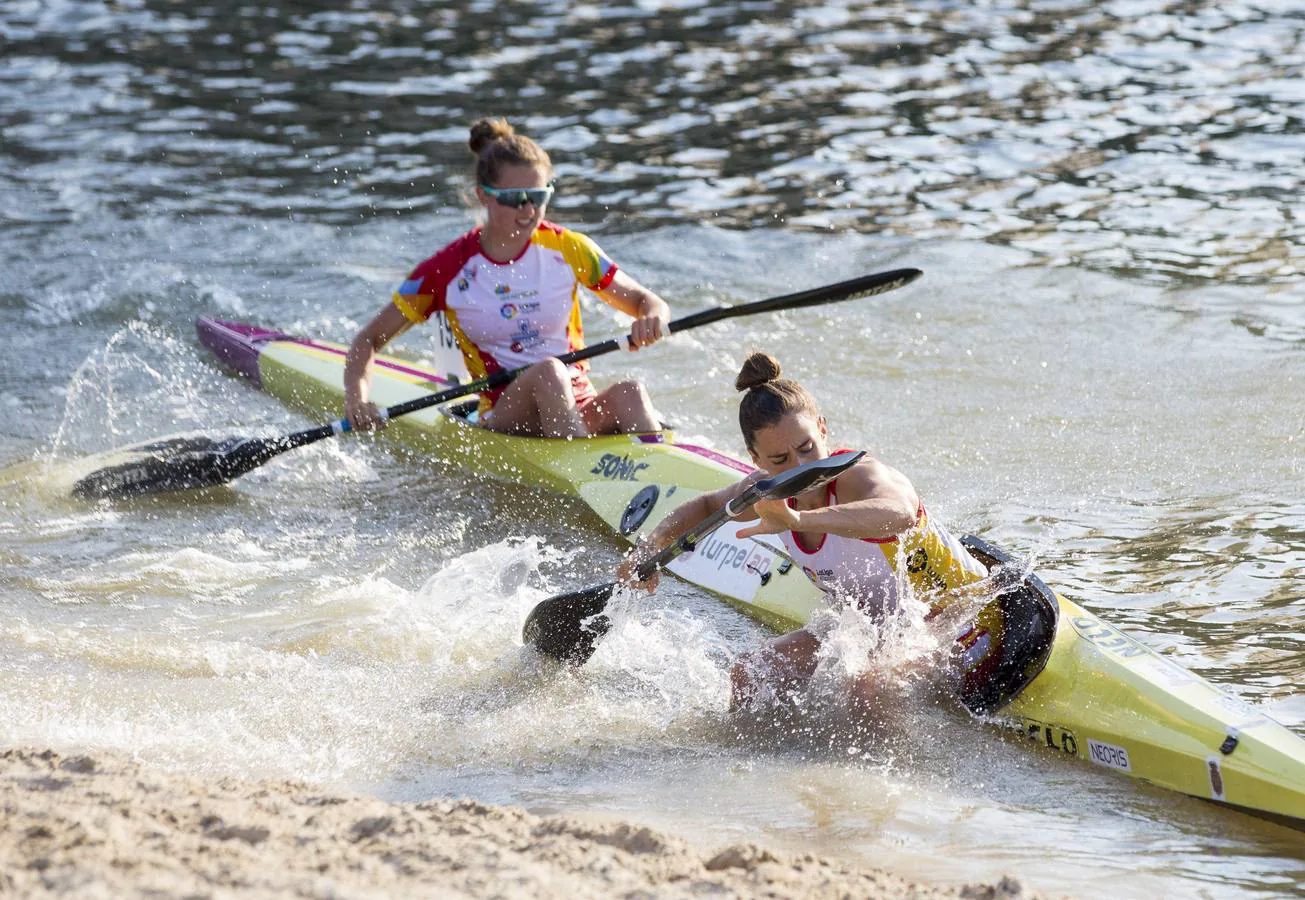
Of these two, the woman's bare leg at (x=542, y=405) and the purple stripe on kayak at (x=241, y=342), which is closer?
the woman's bare leg at (x=542, y=405)

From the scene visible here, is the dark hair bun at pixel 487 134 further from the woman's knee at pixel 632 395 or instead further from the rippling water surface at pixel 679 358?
the rippling water surface at pixel 679 358

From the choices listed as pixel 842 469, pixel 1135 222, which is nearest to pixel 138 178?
pixel 1135 222

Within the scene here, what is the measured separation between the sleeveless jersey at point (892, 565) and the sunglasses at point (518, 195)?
2177mm

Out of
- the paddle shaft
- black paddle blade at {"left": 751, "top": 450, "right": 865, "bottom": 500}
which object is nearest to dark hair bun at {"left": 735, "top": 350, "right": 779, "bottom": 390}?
black paddle blade at {"left": 751, "top": 450, "right": 865, "bottom": 500}

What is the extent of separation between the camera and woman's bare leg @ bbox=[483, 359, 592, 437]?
19.8 ft

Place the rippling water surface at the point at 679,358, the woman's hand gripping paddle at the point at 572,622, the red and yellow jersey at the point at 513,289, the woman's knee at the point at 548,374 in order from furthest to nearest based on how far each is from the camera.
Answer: the red and yellow jersey at the point at 513,289 → the woman's knee at the point at 548,374 → the woman's hand gripping paddle at the point at 572,622 → the rippling water surface at the point at 679,358

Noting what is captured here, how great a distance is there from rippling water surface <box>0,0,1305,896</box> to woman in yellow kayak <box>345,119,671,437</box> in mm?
415

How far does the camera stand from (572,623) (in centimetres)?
452

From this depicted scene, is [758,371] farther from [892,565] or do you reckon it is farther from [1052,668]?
[1052,668]

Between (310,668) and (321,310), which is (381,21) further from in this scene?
(310,668)

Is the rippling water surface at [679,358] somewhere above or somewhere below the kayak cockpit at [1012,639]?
below

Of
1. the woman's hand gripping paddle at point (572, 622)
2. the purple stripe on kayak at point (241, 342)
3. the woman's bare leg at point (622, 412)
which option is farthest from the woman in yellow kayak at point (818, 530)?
the purple stripe on kayak at point (241, 342)

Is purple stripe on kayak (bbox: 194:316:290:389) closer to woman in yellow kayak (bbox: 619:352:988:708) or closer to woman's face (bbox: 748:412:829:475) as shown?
woman in yellow kayak (bbox: 619:352:988:708)

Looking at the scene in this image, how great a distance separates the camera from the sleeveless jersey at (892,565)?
13.5 feet
